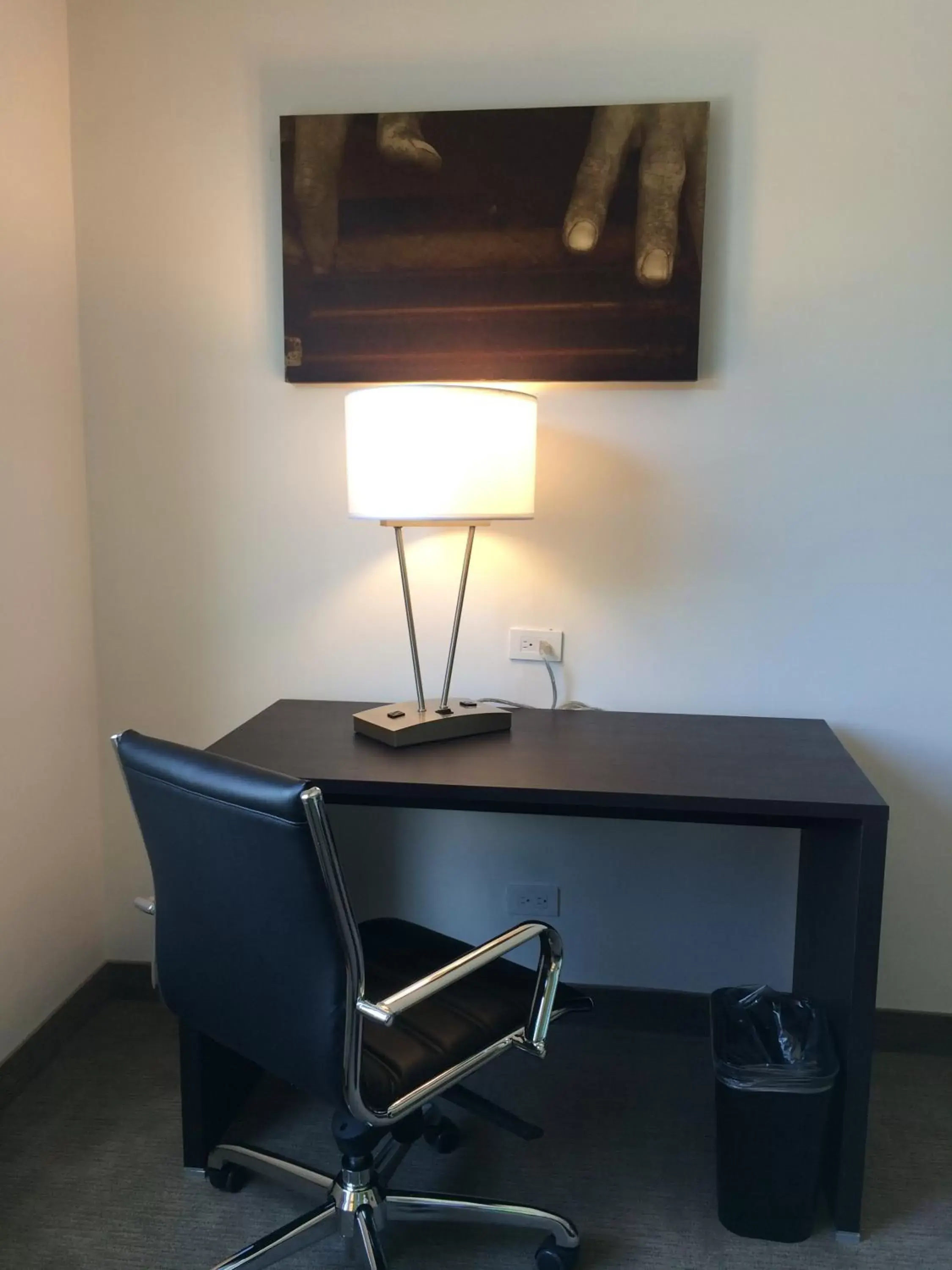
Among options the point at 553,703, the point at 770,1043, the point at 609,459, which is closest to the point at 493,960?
the point at 770,1043

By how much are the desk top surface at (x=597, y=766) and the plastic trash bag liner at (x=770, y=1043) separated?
0.36m

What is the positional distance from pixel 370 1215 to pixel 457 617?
3.42ft

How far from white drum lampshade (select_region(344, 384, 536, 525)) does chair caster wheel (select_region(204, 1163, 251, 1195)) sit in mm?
1187

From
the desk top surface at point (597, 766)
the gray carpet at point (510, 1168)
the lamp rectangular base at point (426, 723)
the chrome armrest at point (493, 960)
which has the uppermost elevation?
the lamp rectangular base at point (426, 723)

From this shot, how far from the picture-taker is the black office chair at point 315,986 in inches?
45.8

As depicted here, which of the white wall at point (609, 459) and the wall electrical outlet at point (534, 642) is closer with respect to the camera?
the white wall at point (609, 459)

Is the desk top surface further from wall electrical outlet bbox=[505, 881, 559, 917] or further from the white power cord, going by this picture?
wall electrical outlet bbox=[505, 881, 559, 917]

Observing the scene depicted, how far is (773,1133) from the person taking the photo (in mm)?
1550

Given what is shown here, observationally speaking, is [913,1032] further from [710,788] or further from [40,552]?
[40,552]

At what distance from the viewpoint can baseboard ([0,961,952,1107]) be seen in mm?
2084

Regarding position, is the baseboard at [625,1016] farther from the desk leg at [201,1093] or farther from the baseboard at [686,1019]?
the desk leg at [201,1093]

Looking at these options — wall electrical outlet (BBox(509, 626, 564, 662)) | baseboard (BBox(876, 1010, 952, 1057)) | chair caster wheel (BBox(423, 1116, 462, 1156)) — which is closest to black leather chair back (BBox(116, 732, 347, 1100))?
chair caster wheel (BBox(423, 1116, 462, 1156))

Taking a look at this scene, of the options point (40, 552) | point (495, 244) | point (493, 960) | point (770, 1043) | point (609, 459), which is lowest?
point (770, 1043)

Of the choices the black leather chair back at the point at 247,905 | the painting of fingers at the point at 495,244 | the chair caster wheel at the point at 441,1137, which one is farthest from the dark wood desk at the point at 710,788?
the painting of fingers at the point at 495,244
